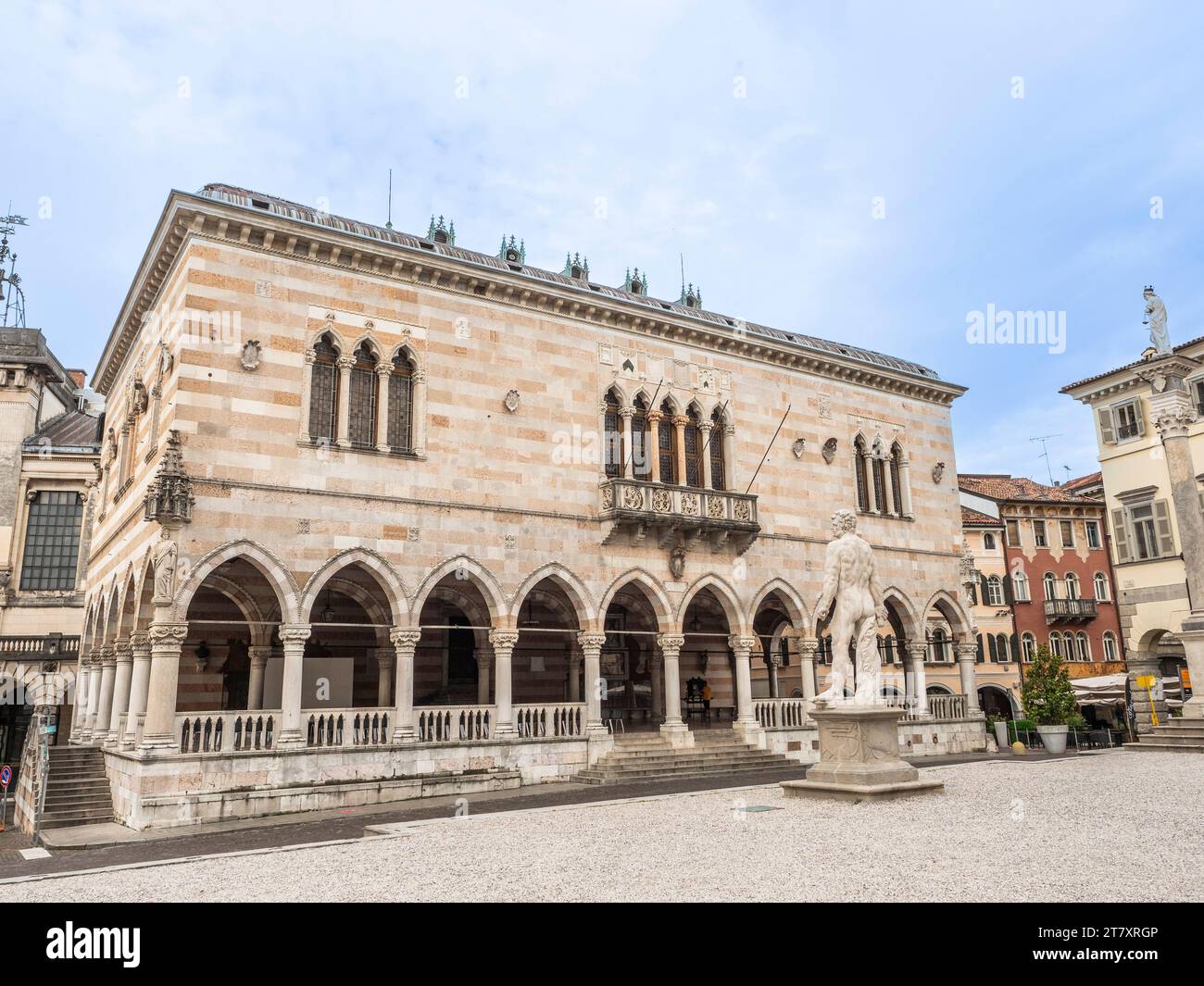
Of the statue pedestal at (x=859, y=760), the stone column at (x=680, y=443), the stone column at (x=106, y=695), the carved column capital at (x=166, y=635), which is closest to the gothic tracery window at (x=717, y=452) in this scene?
the stone column at (x=680, y=443)

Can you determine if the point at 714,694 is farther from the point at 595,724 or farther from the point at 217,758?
the point at 217,758

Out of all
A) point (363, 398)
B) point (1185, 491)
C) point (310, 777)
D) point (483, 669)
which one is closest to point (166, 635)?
point (310, 777)

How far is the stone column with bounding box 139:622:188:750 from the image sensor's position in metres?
17.0

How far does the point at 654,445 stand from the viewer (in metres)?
24.8

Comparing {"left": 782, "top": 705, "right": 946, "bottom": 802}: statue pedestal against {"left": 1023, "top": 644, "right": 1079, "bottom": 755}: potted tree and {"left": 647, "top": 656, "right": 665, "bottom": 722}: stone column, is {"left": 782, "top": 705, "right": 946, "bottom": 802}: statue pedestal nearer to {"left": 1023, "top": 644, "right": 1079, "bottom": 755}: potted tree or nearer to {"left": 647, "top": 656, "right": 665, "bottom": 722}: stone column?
{"left": 647, "top": 656, "right": 665, "bottom": 722}: stone column

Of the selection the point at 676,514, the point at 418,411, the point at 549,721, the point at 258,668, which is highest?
the point at 418,411

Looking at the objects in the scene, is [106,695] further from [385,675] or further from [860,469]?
[860,469]

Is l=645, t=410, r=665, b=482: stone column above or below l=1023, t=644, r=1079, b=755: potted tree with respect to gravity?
above

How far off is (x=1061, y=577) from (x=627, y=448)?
35.1 metres

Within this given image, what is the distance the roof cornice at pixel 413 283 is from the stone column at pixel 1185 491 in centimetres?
769

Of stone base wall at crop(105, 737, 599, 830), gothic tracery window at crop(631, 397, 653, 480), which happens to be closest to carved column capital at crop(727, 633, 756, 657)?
gothic tracery window at crop(631, 397, 653, 480)

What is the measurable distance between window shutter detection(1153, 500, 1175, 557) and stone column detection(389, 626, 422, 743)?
3007 centimetres
